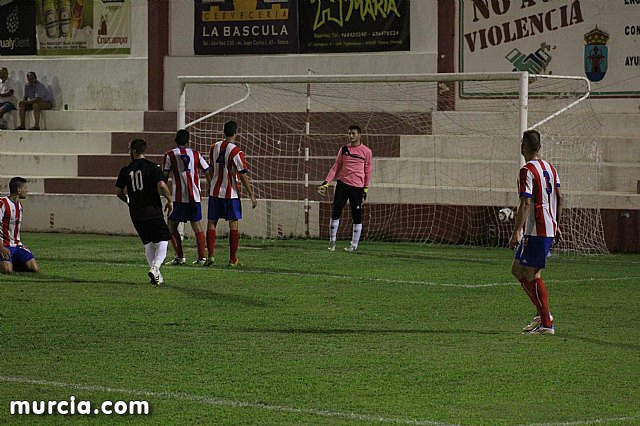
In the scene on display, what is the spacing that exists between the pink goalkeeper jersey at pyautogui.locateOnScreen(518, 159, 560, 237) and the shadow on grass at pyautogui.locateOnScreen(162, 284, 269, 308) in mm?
3227

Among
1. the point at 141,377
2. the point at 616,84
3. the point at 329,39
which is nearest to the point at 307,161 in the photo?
the point at 329,39

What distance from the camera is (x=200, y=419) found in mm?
7547

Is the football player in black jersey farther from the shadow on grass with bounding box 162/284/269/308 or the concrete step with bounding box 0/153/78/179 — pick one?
the concrete step with bounding box 0/153/78/179

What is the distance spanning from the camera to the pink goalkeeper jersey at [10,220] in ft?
52.0

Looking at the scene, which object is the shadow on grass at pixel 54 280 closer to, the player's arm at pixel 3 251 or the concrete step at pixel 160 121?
the player's arm at pixel 3 251

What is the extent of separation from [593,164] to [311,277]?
731cm

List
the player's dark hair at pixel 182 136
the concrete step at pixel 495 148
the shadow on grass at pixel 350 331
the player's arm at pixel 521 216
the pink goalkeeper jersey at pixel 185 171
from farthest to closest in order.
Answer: the concrete step at pixel 495 148, the pink goalkeeper jersey at pixel 185 171, the player's dark hair at pixel 182 136, the shadow on grass at pixel 350 331, the player's arm at pixel 521 216

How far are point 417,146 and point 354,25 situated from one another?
12.9 ft

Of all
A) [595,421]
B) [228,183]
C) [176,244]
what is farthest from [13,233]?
[595,421]

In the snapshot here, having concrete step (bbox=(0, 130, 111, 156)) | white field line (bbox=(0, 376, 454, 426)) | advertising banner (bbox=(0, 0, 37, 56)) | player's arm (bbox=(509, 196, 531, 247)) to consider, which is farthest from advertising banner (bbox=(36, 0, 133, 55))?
white field line (bbox=(0, 376, 454, 426))

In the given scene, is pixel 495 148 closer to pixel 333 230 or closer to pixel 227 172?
pixel 333 230

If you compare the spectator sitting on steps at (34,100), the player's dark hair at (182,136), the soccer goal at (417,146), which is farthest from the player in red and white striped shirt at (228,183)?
the spectator sitting on steps at (34,100)

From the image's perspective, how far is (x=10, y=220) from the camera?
627 inches

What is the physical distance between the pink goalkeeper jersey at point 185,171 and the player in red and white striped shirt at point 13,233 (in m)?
2.12
